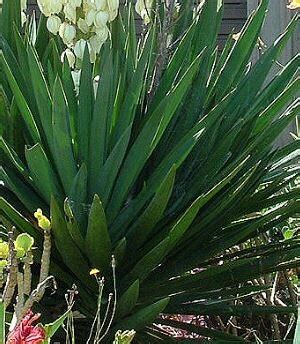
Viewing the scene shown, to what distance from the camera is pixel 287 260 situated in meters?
2.44

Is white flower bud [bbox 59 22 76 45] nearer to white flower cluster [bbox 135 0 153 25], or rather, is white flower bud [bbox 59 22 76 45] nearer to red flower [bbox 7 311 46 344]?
white flower cluster [bbox 135 0 153 25]

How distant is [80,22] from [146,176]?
0.49 m

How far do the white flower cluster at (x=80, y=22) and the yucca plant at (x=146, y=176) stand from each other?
7 cm

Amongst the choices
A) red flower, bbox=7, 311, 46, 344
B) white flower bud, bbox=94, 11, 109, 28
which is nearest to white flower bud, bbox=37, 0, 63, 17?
white flower bud, bbox=94, 11, 109, 28

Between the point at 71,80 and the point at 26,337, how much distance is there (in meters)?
1.35

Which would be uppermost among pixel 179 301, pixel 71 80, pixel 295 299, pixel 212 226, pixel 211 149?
pixel 71 80

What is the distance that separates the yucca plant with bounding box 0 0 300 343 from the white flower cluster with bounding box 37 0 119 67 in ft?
0.23

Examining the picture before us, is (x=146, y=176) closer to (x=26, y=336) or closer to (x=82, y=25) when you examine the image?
(x=82, y=25)

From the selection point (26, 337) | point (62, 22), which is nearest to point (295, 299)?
point (62, 22)

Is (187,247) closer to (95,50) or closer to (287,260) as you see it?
(287,260)

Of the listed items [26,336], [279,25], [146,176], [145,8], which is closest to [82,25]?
[145,8]

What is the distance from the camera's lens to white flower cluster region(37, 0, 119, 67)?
2.34 meters

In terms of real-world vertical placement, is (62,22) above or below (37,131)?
above

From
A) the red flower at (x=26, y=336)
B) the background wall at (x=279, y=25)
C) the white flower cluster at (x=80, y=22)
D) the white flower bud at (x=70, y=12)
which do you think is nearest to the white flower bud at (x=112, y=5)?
the white flower cluster at (x=80, y=22)
